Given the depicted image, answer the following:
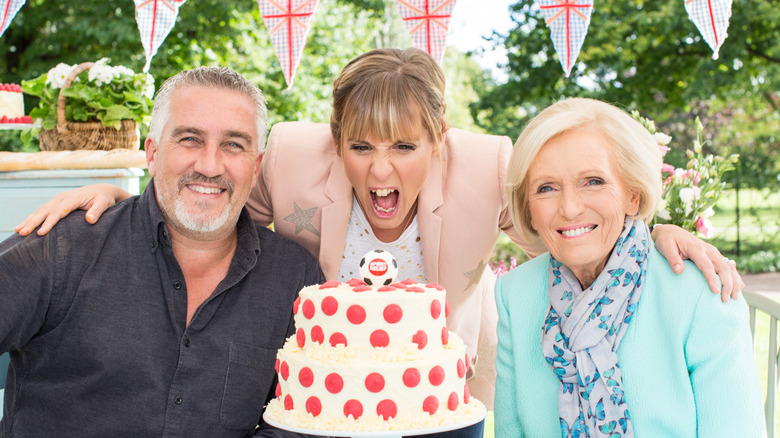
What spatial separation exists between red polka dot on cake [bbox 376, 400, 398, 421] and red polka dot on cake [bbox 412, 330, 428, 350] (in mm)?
191

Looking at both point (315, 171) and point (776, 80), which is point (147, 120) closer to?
point (315, 171)

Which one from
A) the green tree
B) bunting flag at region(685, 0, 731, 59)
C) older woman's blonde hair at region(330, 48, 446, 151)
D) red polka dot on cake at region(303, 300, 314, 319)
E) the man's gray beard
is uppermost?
the green tree

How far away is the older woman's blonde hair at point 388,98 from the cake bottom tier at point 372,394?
0.99 metres

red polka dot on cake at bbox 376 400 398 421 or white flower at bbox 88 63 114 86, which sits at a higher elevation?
white flower at bbox 88 63 114 86

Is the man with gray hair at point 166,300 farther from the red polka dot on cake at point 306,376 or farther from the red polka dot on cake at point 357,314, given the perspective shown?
the red polka dot on cake at point 357,314

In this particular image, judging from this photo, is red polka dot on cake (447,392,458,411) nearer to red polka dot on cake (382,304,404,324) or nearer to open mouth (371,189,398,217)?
red polka dot on cake (382,304,404,324)

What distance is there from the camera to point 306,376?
2199 mm

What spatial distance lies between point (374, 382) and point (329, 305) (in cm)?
27

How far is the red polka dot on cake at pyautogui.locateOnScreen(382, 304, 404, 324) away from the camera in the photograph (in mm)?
2182

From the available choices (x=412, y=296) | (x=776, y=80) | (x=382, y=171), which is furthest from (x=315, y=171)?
(x=776, y=80)

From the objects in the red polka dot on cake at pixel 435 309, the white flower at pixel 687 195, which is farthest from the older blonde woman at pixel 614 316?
the white flower at pixel 687 195

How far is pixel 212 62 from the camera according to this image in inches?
527

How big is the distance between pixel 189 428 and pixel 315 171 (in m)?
1.24

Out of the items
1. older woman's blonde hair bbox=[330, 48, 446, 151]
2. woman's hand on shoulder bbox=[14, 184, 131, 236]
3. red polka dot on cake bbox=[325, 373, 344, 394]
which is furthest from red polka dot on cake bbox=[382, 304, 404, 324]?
woman's hand on shoulder bbox=[14, 184, 131, 236]
